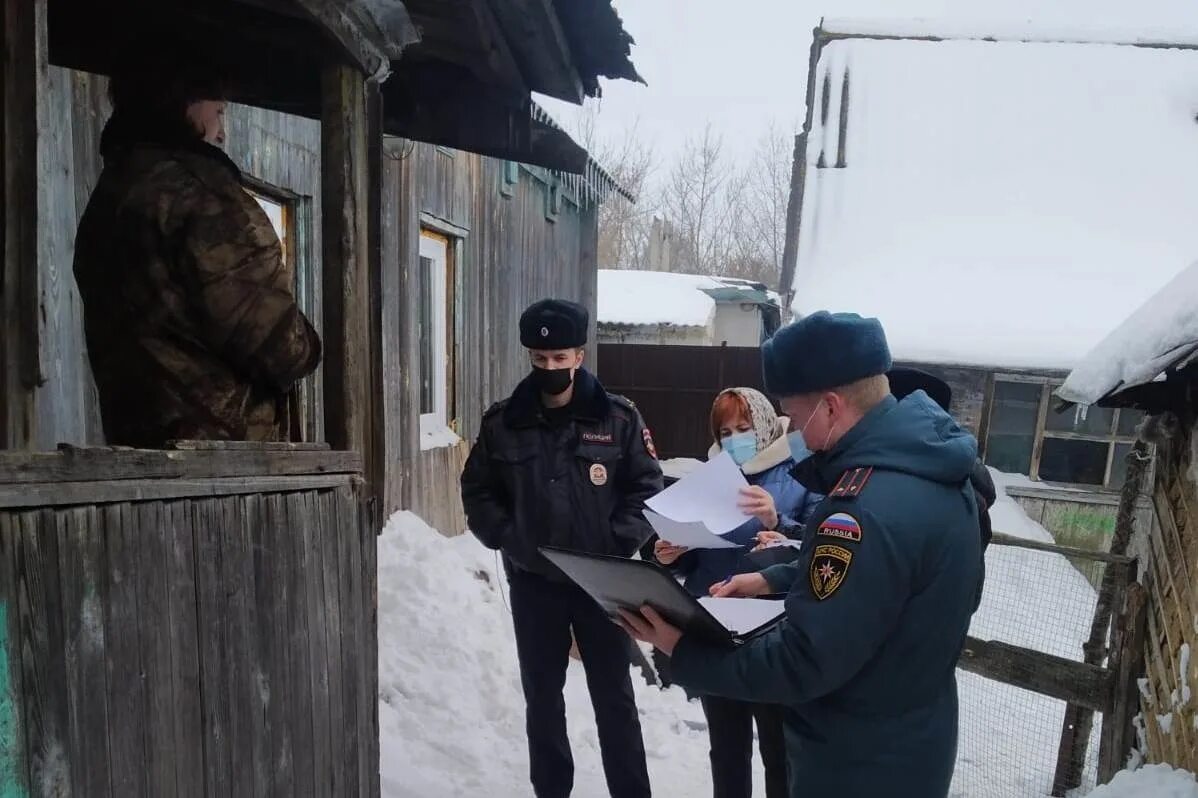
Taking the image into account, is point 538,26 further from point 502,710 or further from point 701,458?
point 701,458

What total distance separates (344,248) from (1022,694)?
4917 mm

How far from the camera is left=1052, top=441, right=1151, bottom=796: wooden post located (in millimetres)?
4145

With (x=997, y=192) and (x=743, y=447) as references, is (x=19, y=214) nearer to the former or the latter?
(x=743, y=447)

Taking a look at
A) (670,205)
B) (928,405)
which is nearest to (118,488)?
(928,405)

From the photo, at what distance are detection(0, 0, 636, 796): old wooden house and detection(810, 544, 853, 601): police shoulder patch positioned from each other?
45.4 inches

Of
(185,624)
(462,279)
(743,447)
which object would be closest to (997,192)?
(462,279)

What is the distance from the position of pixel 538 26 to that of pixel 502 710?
337cm

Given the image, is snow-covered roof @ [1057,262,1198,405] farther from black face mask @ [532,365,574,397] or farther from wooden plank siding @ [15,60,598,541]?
wooden plank siding @ [15,60,598,541]

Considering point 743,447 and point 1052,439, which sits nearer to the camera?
point 743,447

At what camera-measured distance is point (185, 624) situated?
155 cm

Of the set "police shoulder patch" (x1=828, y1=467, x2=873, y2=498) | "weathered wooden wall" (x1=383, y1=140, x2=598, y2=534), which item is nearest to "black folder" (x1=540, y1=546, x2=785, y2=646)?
"police shoulder patch" (x1=828, y1=467, x2=873, y2=498)

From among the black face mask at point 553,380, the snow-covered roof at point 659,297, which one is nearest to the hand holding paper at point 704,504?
the black face mask at point 553,380

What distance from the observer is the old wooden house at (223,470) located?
1312 millimetres

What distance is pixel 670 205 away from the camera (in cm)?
3903
